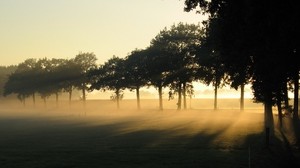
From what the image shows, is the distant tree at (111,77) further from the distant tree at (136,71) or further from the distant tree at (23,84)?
the distant tree at (23,84)

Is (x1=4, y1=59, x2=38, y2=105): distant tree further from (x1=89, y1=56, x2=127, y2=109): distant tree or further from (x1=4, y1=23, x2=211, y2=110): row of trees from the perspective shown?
(x1=89, y1=56, x2=127, y2=109): distant tree

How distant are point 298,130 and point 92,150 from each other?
2328 centimetres

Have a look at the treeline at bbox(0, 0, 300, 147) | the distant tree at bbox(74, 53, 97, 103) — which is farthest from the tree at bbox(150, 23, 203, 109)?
the distant tree at bbox(74, 53, 97, 103)

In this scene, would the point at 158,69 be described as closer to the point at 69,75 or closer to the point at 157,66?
the point at 157,66

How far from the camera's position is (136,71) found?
109 m

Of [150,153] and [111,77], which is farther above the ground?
[111,77]

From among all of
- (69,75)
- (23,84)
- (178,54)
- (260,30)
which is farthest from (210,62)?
(23,84)

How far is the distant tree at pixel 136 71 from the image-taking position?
108m

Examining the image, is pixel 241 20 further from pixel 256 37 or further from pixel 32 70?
pixel 32 70

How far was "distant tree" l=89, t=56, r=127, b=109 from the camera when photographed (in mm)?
115125

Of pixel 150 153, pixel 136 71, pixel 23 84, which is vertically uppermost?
pixel 136 71

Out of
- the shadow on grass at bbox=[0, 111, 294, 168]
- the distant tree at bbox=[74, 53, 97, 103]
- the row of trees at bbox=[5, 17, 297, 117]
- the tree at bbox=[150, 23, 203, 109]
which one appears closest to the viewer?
the shadow on grass at bbox=[0, 111, 294, 168]

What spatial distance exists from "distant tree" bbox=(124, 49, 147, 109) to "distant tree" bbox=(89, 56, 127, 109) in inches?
66.1

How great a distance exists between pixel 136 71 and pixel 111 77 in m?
10.1
